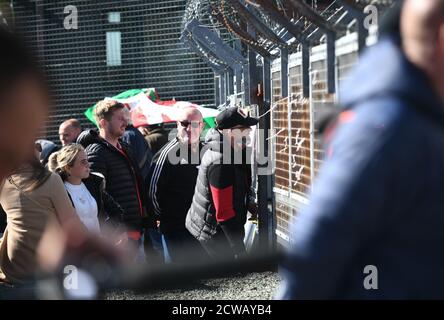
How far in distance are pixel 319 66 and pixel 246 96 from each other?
4011 millimetres

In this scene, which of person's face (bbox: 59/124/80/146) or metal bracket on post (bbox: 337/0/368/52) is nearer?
metal bracket on post (bbox: 337/0/368/52)

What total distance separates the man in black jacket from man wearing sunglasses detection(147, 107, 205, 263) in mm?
600

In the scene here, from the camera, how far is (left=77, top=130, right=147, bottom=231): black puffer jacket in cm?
765

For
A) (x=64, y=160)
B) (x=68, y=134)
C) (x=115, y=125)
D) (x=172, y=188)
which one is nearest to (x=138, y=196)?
(x=115, y=125)

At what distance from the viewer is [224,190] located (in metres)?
7.52

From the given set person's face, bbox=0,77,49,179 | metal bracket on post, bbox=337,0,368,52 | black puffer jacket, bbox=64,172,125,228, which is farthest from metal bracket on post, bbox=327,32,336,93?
person's face, bbox=0,77,49,179

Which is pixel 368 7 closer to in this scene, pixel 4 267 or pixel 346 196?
pixel 4 267

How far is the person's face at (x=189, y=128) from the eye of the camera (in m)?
8.43

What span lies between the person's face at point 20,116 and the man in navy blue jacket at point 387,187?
65 centimetres

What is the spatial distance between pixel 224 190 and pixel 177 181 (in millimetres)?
1178

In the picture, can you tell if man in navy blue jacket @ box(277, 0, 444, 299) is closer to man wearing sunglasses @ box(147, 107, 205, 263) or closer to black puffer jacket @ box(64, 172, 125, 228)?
black puffer jacket @ box(64, 172, 125, 228)

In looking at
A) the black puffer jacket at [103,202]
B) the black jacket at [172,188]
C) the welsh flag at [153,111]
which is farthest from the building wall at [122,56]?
the black puffer jacket at [103,202]
